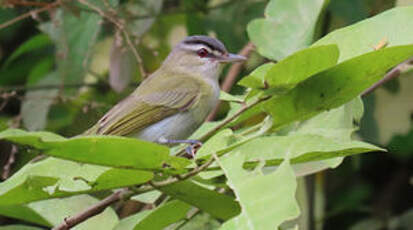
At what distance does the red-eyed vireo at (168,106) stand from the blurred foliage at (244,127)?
0.16 meters

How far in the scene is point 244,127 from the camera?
8.15 feet

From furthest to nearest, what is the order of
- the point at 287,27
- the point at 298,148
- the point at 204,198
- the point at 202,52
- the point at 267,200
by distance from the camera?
the point at 202,52
the point at 287,27
the point at 204,198
the point at 298,148
the point at 267,200

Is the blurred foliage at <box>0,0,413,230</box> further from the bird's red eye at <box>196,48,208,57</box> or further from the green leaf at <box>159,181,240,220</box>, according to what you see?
the bird's red eye at <box>196,48,208,57</box>

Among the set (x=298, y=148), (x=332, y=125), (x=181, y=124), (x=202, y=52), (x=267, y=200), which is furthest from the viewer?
(x=202, y=52)

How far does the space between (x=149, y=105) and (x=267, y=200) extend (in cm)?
136

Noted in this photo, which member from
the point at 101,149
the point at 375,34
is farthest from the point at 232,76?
the point at 101,149

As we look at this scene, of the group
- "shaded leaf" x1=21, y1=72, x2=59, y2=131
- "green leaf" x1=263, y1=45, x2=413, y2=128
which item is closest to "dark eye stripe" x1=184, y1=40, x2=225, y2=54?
"shaded leaf" x1=21, y1=72, x2=59, y2=131

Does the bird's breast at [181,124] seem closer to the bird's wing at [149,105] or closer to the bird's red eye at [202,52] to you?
the bird's wing at [149,105]

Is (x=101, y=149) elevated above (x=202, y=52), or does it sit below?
below

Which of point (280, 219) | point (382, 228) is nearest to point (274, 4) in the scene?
point (280, 219)

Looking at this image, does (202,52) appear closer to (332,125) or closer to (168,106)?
(168,106)

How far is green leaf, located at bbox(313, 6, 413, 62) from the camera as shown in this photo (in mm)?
1551

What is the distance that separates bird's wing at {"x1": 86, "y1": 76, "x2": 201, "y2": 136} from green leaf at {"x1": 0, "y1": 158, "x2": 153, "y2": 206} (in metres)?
0.70

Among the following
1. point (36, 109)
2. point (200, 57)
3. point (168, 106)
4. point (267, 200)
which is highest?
point (36, 109)
